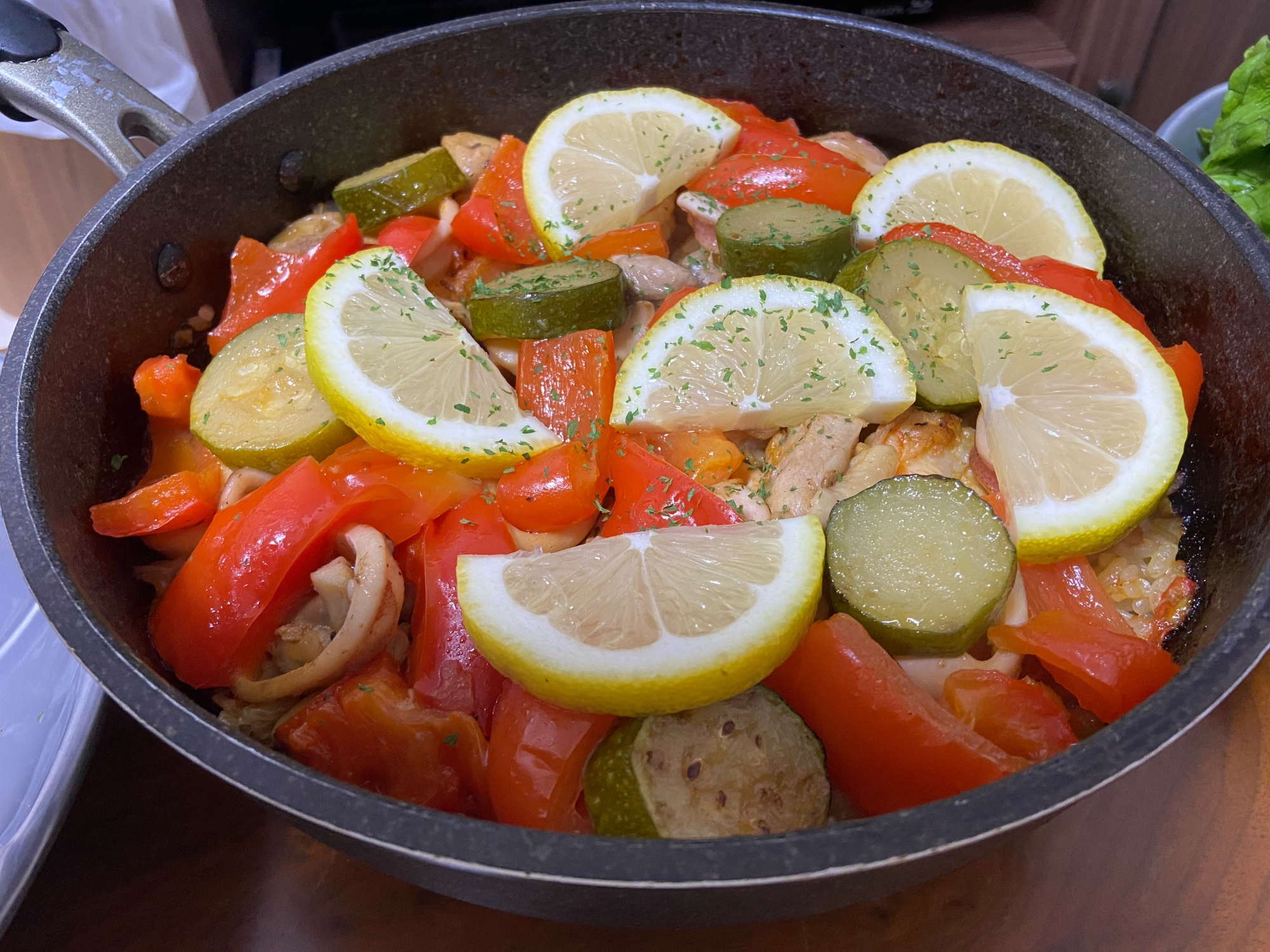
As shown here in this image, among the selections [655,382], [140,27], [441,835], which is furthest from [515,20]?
[441,835]

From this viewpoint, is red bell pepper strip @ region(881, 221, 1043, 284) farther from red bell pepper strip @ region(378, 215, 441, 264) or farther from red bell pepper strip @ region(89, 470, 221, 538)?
red bell pepper strip @ region(89, 470, 221, 538)

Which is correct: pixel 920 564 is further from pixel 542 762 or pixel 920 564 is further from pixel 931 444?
pixel 542 762

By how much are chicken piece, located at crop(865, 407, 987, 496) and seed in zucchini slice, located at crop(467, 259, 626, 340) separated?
1.73 feet

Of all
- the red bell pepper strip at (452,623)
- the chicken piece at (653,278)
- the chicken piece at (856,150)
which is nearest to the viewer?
the red bell pepper strip at (452,623)

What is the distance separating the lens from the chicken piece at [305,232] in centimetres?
190

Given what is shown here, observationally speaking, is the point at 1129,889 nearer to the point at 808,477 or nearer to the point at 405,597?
the point at 808,477

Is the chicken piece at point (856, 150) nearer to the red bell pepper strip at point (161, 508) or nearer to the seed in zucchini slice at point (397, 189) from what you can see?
the seed in zucchini slice at point (397, 189)

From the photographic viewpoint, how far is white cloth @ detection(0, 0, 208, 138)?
7.79 ft

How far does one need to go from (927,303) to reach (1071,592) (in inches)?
21.8

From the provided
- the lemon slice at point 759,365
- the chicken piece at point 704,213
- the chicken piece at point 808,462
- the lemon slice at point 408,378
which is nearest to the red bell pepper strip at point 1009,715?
the chicken piece at point 808,462

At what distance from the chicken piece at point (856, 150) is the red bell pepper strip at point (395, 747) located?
4.77ft

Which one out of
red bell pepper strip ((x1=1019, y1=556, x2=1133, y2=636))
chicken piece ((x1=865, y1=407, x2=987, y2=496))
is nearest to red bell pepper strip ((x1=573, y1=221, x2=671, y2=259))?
chicken piece ((x1=865, y1=407, x2=987, y2=496))

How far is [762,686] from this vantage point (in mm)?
1240

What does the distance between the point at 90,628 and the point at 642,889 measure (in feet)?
2.40
